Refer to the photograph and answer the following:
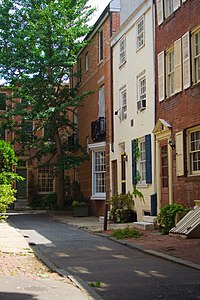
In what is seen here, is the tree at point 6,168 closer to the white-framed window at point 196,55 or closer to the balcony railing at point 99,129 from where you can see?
the balcony railing at point 99,129

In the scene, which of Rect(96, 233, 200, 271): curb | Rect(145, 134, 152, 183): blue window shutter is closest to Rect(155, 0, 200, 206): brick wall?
Rect(145, 134, 152, 183): blue window shutter

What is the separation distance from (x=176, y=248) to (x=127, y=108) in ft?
33.9

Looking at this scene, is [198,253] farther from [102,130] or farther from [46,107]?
[46,107]

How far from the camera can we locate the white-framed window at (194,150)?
14.9 meters

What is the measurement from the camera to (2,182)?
1858 cm

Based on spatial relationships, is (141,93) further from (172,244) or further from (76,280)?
(76,280)

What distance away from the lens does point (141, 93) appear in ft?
63.3

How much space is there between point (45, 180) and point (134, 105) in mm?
18798

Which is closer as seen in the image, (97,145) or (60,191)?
(97,145)

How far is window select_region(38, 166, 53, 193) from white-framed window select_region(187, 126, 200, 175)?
22.7 meters

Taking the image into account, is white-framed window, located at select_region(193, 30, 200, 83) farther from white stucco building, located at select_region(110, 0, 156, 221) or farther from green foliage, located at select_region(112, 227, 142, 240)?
green foliage, located at select_region(112, 227, 142, 240)

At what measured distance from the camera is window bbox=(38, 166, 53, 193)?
3697 cm

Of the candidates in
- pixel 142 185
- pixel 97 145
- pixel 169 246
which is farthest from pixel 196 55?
pixel 97 145

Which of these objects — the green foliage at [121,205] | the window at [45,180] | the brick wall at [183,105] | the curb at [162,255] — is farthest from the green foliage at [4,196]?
the window at [45,180]
